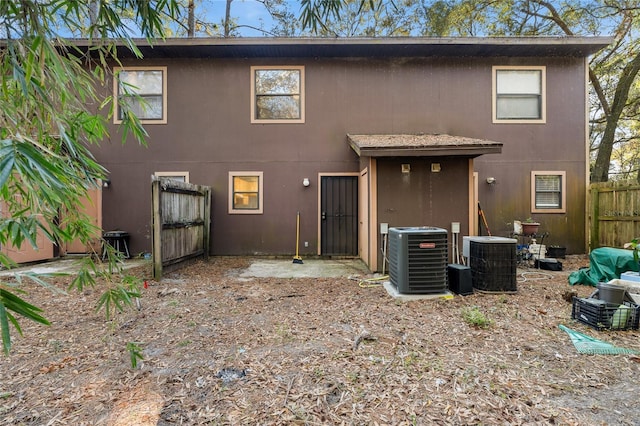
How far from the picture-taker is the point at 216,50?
299 inches

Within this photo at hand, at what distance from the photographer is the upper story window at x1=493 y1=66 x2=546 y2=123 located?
25.7ft

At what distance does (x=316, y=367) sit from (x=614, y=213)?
26.2ft

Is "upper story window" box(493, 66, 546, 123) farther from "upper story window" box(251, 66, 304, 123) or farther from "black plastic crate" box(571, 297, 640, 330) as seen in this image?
"black plastic crate" box(571, 297, 640, 330)

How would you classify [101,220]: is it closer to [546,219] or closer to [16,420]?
[16,420]

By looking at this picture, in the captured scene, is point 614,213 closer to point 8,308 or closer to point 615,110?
point 615,110

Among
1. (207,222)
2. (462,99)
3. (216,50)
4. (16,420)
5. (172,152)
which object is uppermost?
(216,50)

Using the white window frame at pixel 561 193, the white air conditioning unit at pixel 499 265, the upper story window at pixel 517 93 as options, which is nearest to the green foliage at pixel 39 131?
the white air conditioning unit at pixel 499 265

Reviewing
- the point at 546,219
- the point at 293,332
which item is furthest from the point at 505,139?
the point at 293,332

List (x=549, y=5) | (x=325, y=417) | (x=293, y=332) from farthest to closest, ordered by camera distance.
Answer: (x=549, y=5) → (x=293, y=332) → (x=325, y=417)

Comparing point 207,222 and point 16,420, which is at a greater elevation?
point 207,222

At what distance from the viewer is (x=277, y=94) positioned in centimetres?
792

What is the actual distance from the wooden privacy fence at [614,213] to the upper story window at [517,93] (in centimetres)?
230

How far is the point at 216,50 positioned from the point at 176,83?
1.30m

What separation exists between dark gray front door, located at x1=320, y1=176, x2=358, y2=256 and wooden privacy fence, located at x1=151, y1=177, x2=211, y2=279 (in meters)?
2.76
